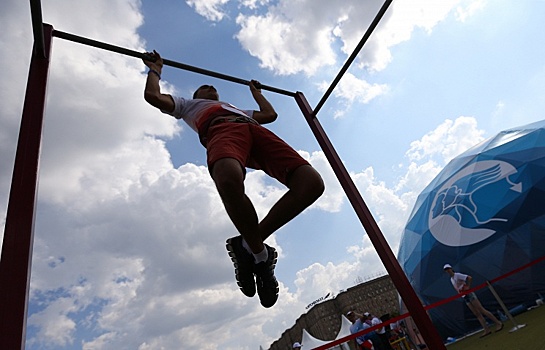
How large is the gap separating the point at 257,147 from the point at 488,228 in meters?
7.33

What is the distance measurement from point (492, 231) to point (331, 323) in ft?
207

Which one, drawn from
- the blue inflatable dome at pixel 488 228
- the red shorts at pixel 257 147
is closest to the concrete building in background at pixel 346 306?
the blue inflatable dome at pixel 488 228

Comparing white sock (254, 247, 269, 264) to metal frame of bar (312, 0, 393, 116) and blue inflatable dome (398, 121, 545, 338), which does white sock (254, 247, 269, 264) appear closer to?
metal frame of bar (312, 0, 393, 116)

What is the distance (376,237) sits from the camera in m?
2.93

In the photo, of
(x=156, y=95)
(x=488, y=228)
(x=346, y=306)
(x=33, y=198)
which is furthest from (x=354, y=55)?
(x=346, y=306)

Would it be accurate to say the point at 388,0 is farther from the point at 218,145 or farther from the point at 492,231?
the point at 492,231

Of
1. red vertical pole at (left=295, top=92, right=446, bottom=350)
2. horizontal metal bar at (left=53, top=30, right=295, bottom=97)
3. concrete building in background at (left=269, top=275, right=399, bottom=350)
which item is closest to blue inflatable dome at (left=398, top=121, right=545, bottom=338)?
red vertical pole at (left=295, top=92, right=446, bottom=350)

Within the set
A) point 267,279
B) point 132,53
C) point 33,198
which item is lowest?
point 267,279

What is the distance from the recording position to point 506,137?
9055 millimetres

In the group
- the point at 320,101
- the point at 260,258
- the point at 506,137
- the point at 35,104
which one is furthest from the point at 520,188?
the point at 35,104

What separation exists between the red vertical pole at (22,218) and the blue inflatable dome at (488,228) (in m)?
8.18

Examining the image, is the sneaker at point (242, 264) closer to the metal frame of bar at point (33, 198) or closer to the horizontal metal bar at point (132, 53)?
the metal frame of bar at point (33, 198)

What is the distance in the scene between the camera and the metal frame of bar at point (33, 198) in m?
1.47

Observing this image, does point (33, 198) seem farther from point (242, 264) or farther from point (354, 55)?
point (354, 55)
